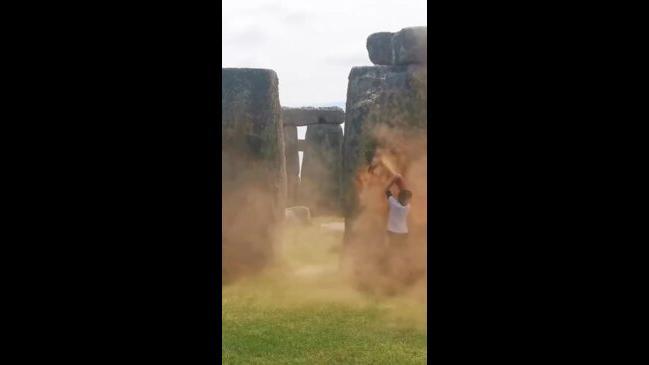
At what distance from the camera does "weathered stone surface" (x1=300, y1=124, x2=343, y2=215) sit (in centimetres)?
1633

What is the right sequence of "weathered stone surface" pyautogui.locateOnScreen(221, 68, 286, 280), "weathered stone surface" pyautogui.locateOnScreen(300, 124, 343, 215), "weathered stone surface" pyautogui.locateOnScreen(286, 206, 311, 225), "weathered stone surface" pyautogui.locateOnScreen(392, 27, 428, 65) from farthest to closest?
"weathered stone surface" pyautogui.locateOnScreen(300, 124, 343, 215), "weathered stone surface" pyautogui.locateOnScreen(286, 206, 311, 225), "weathered stone surface" pyautogui.locateOnScreen(221, 68, 286, 280), "weathered stone surface" pyautogui.locateOnScreen(392, 27, 428, 65)

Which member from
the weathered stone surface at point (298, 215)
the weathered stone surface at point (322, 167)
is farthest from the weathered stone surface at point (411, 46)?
the weathered stone surface at point (322, 167)

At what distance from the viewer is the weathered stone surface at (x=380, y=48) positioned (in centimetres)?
953

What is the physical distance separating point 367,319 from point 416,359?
1245 mm

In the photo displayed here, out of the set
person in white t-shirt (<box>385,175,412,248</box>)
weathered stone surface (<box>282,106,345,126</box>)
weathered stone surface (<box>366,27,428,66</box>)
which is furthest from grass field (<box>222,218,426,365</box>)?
weathered stone surface (<box>282,106,345,126</box>)

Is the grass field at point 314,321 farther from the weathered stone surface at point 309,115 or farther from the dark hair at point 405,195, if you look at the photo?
the weathered stone surface at point 309,115

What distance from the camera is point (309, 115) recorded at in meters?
15.8

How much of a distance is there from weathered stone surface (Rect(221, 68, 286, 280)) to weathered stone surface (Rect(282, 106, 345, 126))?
651 centimetres

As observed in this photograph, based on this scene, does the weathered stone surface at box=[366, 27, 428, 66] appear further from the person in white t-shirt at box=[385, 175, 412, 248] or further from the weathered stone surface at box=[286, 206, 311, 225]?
the weathered stone surface at box=[286, 206, 311, 225]

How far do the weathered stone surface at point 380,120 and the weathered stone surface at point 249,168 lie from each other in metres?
1.07
